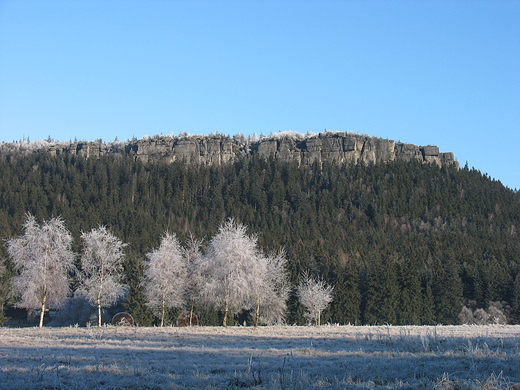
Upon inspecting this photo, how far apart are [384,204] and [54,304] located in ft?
315

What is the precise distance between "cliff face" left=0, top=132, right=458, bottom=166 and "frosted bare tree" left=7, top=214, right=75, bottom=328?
126459 millimetres

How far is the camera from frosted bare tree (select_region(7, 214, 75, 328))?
43.0 metres

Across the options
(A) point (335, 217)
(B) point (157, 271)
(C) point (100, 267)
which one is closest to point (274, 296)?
(B) point (157, 271)

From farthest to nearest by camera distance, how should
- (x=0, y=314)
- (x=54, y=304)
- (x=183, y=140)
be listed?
(x=183, y=140)
(x=0, y=314)
(x=54, y=304)

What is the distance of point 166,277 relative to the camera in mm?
49000

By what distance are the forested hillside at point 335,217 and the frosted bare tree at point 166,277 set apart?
36.9ft

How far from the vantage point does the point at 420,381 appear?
12.4 m

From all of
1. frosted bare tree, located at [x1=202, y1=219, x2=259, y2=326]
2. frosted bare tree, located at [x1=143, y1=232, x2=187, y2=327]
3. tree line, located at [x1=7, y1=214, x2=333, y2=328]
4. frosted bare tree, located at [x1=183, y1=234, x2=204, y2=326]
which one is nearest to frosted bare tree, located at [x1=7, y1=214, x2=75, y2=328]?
tree line, located at [x1=7, y1=214, x2=333, y2=328]

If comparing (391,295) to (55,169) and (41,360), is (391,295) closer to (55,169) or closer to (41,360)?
(41,360)

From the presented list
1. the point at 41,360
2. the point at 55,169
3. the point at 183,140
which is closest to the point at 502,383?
the point at 41,360

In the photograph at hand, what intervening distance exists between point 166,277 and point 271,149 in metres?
132

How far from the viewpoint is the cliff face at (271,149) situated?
17050 centimetres

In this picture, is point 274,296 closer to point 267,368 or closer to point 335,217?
point 267,368

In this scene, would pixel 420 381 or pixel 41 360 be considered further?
pixel 41 360
